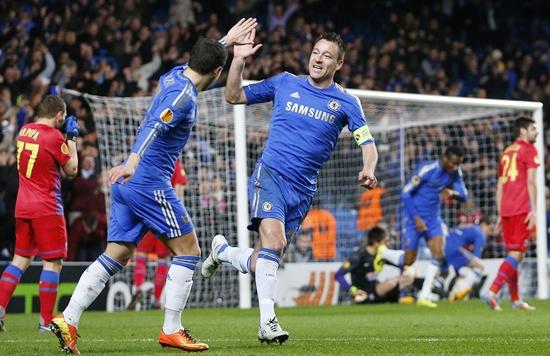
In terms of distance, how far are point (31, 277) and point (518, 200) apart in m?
6.51

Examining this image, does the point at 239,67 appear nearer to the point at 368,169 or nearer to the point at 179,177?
the point at 368,169

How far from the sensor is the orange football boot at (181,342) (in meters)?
7.08

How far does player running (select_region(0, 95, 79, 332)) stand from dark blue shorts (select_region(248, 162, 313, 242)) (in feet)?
8.21

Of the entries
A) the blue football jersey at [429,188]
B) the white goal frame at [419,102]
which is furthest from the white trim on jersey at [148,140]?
the blue football jersey at [429,188]

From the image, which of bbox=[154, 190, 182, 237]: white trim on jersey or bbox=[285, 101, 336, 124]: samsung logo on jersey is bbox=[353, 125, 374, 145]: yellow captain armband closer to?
bbox=[285, 101, 336, 124]: samsung logo on jersey

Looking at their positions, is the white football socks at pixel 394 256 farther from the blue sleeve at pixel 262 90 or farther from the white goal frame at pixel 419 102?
the blue sleeve at pixel 262 90

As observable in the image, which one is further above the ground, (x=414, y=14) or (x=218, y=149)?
(x=414, y=14)

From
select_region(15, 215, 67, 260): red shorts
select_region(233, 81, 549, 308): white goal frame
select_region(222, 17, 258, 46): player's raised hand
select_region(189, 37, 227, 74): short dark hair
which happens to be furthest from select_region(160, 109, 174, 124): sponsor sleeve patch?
select_region(233, 81, 549, 308): white goal frame

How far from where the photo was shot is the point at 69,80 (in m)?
18.3

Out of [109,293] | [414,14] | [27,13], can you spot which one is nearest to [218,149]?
[109,293]

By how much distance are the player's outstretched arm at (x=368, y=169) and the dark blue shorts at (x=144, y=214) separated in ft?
4.04

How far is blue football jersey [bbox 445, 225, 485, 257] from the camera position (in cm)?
1777

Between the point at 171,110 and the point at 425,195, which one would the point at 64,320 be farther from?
the point at 425,195

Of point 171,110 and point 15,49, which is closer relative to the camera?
point 171,110
